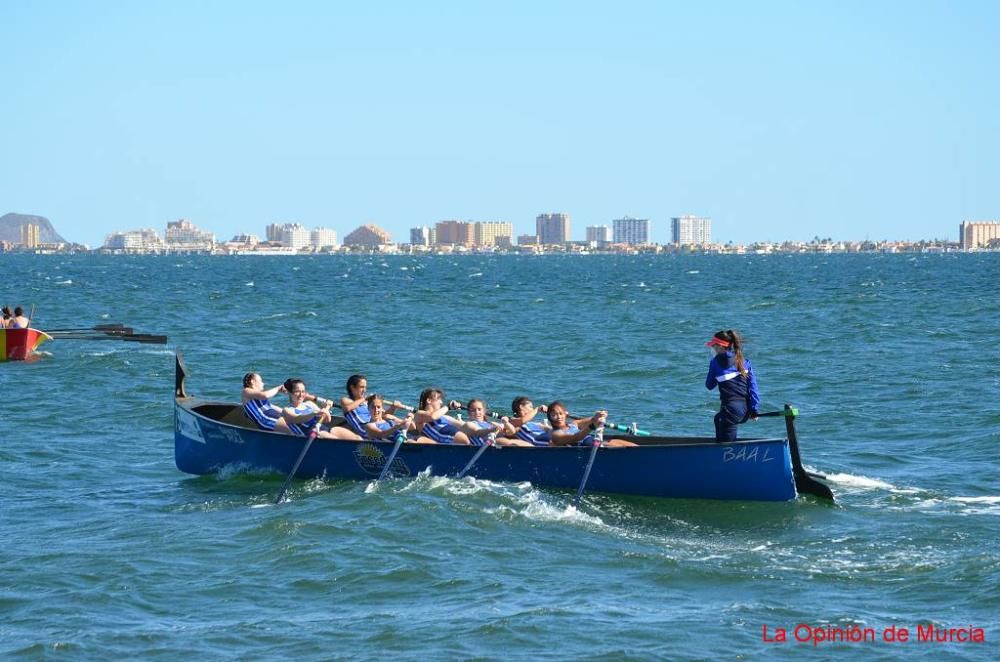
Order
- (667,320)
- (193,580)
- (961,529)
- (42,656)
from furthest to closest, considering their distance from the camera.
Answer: (667,320), (961,529), (193,580), (42,656)

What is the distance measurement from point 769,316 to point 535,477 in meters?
36.3

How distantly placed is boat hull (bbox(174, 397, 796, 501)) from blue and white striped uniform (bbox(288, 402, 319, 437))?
301 mm

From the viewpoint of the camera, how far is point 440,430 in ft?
56.2

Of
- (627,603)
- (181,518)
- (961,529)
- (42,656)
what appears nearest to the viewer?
(42,656)

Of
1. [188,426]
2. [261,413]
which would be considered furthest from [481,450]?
[188,426]

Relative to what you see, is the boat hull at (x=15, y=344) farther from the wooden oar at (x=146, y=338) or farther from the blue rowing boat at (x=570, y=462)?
the blue rowing boat at (x=570, y=462)

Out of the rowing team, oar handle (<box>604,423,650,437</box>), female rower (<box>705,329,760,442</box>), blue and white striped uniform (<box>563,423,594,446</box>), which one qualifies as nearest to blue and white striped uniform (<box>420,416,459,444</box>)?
the rowing team

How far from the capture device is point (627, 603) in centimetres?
1195

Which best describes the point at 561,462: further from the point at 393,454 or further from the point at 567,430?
the point at 393,454

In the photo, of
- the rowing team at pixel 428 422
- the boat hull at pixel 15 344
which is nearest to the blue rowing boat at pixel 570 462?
the rowing team at pixel 428 422

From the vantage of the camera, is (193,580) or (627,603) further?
(193,580)

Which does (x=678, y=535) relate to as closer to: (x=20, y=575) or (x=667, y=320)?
(x=20, y=575)

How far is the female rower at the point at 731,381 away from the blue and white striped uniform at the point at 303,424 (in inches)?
192

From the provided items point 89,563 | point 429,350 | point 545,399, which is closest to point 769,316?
point 429,350
